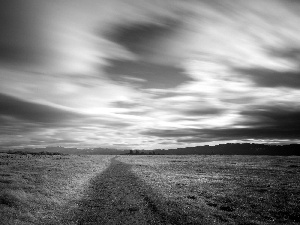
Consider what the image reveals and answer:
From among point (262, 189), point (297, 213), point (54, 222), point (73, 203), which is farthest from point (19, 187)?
point (262, 189)

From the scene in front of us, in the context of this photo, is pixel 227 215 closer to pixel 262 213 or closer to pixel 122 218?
pixel 262 213

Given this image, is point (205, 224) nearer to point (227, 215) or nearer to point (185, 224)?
point (185, 224)

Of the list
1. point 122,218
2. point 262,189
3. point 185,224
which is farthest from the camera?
point 262,189

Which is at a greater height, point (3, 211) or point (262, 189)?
point (3, 211)

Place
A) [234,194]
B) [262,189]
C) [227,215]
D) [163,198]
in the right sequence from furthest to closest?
[262,189], [234,194], [163,198], [227,215]

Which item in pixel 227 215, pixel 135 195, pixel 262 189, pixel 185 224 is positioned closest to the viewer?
pixel 185 224

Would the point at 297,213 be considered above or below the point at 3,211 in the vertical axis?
below

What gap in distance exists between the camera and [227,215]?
1561 centimetres

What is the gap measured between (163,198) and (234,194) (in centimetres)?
847

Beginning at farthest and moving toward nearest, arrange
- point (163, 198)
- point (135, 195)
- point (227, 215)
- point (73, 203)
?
1. point (135, 195)
2. point (163, 198)
3. point (73, 203)
4. point (227, 215)

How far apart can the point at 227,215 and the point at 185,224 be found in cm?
410

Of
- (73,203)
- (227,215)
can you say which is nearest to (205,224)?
(227,215)

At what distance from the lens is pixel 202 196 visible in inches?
874

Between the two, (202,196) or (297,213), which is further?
(202,196)
